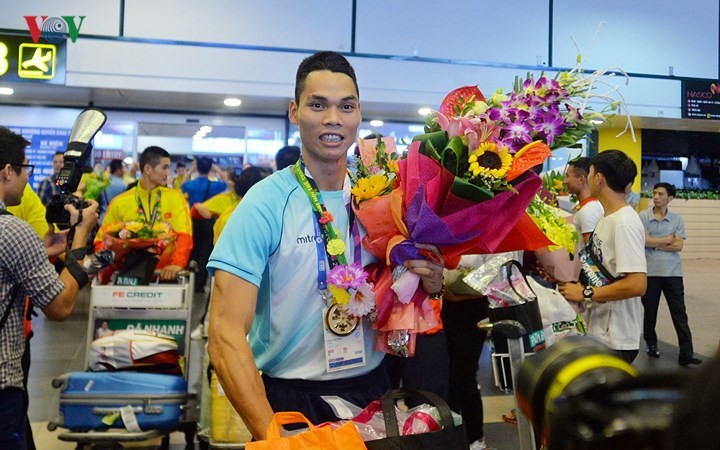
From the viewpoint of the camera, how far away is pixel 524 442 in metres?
2.38

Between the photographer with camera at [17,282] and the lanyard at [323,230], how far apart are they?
3.79 feet

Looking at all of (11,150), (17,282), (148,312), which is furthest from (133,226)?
(17,282)

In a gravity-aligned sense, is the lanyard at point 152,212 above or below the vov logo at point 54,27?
below

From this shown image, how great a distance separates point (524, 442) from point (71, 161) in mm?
2006

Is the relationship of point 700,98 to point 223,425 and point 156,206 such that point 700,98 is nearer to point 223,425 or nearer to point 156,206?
point 156,206

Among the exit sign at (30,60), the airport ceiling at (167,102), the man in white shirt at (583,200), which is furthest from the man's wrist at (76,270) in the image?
the airport ceiling at (167,102)

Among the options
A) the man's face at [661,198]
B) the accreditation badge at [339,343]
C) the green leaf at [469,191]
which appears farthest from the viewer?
the man's face at [661,198]

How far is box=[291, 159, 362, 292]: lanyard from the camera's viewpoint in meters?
1.70

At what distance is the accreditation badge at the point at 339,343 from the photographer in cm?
168

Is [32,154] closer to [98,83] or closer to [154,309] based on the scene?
[98,83]

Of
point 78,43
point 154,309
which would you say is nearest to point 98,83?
point 78,43

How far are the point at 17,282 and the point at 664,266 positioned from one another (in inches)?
220

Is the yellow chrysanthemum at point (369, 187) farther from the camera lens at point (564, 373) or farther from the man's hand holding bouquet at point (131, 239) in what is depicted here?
the man's hand holding bouquet at point (131, 239)

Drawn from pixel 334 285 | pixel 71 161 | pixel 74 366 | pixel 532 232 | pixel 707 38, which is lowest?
pixel 74 366
